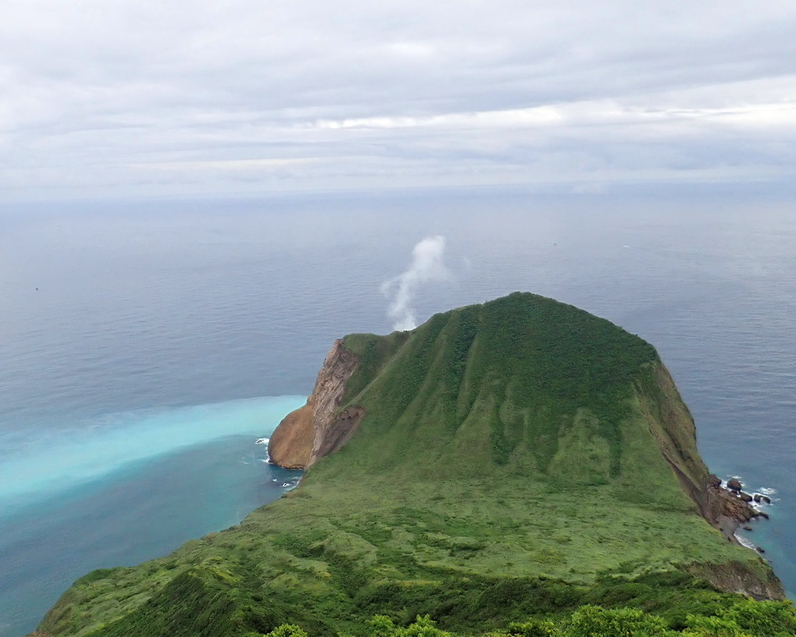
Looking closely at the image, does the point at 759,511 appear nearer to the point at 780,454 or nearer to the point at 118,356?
the point at 780,454

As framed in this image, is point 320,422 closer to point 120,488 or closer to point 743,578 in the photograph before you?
point 120,488

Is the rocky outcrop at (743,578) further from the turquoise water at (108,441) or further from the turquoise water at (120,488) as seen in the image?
the turquoise water at (108,441)

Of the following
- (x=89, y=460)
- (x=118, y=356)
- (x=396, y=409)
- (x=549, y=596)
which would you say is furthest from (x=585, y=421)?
(x=118, y=356)

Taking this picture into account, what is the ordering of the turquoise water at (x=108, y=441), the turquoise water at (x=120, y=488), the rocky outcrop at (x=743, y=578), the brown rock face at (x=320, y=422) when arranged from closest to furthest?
the rocky outcrop at (x=743, y=578) < the turquoise water at (x=120, y=488) < the brown rock face at (x=320, y=422) < the turquoise water at (x=108, y=441)

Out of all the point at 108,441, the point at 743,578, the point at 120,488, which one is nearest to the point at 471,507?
the point at 743,578

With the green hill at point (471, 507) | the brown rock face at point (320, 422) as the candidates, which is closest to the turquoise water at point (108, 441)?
the brown rock face at point (320, 422)

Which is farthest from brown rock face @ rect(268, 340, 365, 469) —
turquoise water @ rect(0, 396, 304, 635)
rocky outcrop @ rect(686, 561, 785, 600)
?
rocky outcrop @ rect(686, 561, 785, 600)
